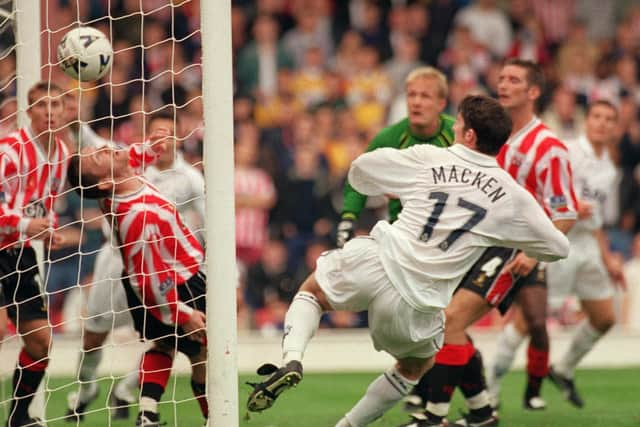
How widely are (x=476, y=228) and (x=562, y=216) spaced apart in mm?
1565

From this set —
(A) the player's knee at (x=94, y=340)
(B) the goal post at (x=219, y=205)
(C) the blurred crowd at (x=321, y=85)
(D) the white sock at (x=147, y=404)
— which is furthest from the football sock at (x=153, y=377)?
(C) the blurred crowd at (x=321, y=85)

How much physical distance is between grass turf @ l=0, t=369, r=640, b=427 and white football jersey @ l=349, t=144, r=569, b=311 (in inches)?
54.5

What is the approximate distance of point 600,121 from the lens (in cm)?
986

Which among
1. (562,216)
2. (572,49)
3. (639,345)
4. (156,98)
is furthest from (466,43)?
(562,216)

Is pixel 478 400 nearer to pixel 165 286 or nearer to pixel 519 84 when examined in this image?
pixel 519 84

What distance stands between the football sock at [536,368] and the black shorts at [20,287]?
10.7 feet

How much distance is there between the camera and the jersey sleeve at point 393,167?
6.38 m

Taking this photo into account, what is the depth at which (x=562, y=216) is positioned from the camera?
25.5ft

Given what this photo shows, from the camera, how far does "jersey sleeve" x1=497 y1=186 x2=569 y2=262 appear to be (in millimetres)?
6332

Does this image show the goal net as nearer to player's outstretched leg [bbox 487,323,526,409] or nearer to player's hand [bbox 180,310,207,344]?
player's hand [bbox 180,310,207,344]

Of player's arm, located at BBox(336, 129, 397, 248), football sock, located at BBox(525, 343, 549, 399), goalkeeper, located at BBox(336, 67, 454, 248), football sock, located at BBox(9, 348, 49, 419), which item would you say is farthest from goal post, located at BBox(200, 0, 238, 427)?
football sock, located at BBox(525, 343, 549, 399)

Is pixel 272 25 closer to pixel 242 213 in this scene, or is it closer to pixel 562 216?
pixel 242 213

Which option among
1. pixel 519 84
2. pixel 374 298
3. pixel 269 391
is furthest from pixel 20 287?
pixel 519 84

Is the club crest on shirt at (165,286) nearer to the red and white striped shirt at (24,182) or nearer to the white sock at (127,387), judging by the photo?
the red and white striped shirt at (24,182)
